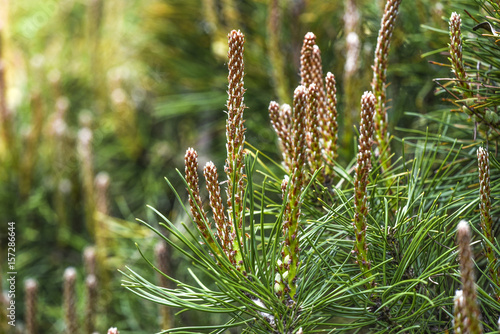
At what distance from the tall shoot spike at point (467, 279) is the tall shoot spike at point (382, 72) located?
192 mm

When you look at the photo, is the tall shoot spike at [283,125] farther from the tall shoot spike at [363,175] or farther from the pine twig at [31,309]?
the pine twig at [31,309]

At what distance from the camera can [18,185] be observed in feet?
3.86

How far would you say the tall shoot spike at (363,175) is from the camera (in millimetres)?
357

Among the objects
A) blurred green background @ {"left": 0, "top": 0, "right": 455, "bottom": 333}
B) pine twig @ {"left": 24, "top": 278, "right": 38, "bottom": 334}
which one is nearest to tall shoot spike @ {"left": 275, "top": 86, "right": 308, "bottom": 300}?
blurred green background @ {"left": 0, "top": 0, "right": 455, "bottom": 333}

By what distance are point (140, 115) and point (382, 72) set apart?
3.59 ft

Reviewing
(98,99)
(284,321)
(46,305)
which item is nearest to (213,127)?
(98,99)

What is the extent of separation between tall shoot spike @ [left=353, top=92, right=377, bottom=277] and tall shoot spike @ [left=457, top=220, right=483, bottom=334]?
0.32 ft

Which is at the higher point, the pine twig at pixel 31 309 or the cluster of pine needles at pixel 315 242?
the cluster of pine needles at pixel 315 242

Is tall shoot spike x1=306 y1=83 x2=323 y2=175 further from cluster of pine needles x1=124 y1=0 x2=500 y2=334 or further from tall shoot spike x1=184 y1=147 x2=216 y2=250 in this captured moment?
tall shoot spike x1=184 y1=147 x2=216 y2=250

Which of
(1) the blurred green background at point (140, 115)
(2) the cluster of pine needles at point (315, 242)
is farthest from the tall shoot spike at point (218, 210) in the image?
(1) the blurred green background at point (140, 115)

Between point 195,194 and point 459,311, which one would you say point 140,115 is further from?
point 459,311

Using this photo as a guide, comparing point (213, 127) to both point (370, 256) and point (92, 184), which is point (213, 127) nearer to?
point (92, 184)

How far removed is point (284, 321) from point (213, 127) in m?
0.88

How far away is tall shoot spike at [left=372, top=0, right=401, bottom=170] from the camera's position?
0.41 metres
